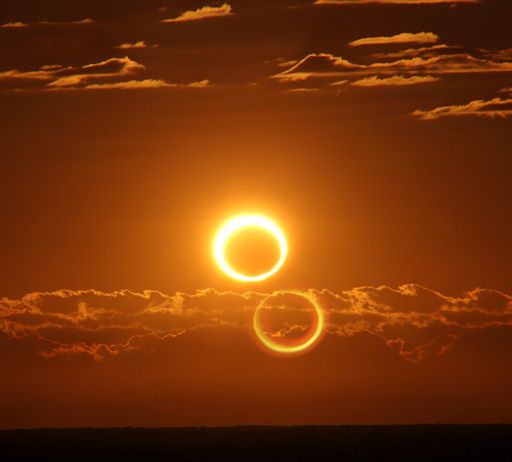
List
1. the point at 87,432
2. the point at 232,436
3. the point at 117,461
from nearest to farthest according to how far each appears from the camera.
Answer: the point at 117,461 → the point at 232,436 → the point at 87,432

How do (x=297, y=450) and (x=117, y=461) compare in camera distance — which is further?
(x=297, y=450)

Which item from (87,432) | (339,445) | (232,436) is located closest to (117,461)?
(339,445)

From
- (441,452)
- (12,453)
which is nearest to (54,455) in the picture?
(12,453)

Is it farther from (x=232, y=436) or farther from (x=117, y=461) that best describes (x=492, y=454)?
(x=232, y=436)

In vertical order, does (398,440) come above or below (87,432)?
below

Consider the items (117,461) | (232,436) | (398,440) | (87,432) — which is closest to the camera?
(117,461)

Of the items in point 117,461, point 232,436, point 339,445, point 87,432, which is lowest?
point 117,461

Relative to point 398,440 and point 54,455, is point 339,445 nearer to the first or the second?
point 398,440
